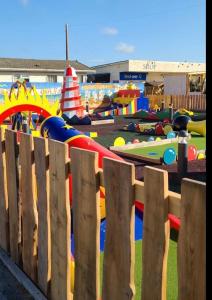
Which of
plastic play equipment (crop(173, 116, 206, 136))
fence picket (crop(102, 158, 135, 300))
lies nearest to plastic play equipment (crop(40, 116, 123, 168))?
fence picket (crop(102, 158, 135, 300))

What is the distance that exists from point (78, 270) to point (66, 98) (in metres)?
16.6

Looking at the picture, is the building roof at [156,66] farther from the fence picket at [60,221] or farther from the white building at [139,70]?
the fence picket at [60,221]

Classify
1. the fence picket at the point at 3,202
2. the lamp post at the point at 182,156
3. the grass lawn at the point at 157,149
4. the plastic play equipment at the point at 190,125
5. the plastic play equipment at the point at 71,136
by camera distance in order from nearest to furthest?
the fence picket at the point at 3,202, the plastic play equipment at the point at 71,136, the lamp post at the point at 182,156, the grass lawn at the point at 157,149, the plastic play equipment at the point at 190,125

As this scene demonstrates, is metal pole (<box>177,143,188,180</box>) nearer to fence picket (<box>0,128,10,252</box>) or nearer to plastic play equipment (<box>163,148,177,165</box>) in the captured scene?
plastic play equipment (<box>163,148,177,165</box>)

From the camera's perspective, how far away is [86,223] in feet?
7.64

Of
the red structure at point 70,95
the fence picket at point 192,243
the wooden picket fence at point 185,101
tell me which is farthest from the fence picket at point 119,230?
the wooden picket fence at point 185,101

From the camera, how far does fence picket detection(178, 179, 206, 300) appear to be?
1.58 metres

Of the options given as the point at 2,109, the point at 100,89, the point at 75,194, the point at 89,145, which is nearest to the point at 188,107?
the point at 100,89

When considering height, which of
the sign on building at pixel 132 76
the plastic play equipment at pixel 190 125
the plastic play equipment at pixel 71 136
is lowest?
the plastic play equipment at pixel 190 125

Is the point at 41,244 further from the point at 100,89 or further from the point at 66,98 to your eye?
the point at 100,89

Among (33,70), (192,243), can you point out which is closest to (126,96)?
(33,70)

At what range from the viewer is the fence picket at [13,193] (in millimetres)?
3275

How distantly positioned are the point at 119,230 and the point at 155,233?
0.91ft

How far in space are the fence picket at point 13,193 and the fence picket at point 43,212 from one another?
1.51 ft
